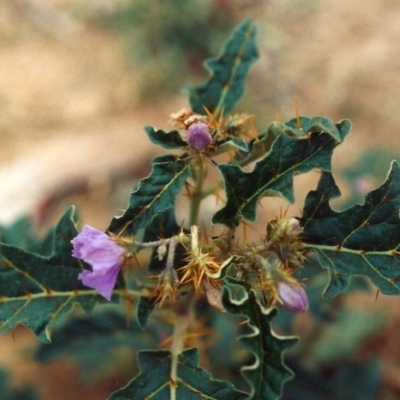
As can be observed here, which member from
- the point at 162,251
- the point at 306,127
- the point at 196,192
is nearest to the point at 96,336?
the point at 196,192

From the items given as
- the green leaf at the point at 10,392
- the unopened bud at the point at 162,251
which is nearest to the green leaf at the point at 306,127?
the unopened bud at the point at 162,251

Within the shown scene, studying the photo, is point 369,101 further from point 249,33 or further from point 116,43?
point 249,33

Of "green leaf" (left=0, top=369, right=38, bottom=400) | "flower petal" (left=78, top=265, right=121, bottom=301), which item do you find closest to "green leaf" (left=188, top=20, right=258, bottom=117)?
"flower petal" (left=78, top=265, right=121, bottom=301)

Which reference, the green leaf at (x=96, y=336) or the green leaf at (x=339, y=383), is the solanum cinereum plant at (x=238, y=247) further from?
the green leaf at (x=339, y=383)

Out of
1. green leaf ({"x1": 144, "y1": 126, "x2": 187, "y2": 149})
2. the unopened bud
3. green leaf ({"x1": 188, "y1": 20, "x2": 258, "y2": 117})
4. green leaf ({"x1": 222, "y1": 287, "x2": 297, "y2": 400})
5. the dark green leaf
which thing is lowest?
green leaf ({"x1": 222, "y1": 287, "x2": 297, "y2": 400})

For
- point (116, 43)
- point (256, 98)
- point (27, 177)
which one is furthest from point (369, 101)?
point (27, 177)

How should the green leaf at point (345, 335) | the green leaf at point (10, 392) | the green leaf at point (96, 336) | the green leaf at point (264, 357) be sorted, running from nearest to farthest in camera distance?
the green leaf at point (264, 357) < the green leaf at point (96, 336) < the green leaf at point (10, 392) < the green leaf at point (345, 335)

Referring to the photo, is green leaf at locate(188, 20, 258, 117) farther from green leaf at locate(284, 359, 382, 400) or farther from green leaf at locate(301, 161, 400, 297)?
green leaf at locate(284, 359, 382, 400)

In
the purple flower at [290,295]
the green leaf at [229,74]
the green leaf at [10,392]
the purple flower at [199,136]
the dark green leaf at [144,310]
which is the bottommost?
the purple flower at [290,295]
